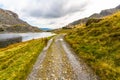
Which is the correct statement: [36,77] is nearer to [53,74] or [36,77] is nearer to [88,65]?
[53,74]

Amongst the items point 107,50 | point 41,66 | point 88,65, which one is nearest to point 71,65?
point 88,65

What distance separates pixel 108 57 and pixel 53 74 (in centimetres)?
1084

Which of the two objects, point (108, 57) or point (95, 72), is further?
point (108, 57)

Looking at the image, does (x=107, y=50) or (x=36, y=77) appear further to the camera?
(x=107, y=50)

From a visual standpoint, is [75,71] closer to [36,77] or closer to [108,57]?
[36,77]

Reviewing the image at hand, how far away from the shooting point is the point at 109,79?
795 inches

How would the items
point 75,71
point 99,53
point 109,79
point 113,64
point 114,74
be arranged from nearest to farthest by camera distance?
1. point 109,79
2. point 114,74
3. point 75,71
4. point 113,64
5. point 99,53

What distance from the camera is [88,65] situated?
26.2m

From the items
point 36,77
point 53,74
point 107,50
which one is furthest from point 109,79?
point 107,50

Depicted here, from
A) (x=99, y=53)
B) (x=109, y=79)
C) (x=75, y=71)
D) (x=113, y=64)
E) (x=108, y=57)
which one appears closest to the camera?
(x=109, y=79)

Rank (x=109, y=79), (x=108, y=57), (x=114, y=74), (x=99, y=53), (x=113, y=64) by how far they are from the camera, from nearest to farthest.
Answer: (x=109, y=79)
(x=114, y=74)
(x=113, y=64)
(x=108, y=57)
(x=99, y=53)

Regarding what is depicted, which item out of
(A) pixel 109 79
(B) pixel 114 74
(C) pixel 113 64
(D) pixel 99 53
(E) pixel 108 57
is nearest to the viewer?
(A) pixel 109 79

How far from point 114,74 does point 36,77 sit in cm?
933

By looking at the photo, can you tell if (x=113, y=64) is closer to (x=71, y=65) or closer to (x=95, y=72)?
(x=95, y=72)
